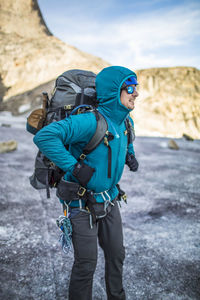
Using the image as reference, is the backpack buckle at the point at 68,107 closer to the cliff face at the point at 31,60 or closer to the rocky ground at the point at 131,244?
the rocky ground at the point at 131,244

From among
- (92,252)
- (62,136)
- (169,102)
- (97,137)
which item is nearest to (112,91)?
(97,137)

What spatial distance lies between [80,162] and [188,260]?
2.27 m

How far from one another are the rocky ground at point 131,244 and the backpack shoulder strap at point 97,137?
1.60m

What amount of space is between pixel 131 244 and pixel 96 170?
6.65 ft

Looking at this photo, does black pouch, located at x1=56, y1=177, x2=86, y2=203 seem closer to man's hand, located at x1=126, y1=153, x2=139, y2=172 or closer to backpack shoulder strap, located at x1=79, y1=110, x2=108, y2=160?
backpack shoulder strap, located at x1=79, y1=110, x2=108, y2=160

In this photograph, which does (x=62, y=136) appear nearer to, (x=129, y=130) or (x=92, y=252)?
(x=129, y=130)

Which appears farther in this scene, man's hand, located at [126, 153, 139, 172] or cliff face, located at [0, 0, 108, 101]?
cliff face, located at [0, 0, 108, 101]

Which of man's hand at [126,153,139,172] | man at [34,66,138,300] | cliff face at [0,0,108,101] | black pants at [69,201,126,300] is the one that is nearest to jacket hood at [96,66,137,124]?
man at [34,66,138,300]

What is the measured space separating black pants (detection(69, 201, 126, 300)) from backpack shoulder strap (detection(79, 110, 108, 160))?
18.5 inches

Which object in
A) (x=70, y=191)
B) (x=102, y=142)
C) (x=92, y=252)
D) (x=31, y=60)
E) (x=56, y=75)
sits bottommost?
(x=92, y=252)

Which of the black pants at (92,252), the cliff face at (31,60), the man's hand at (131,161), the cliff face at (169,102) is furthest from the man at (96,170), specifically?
the cliff face at (31,60)

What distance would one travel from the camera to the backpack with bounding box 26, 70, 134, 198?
2004mm

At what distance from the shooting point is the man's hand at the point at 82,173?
1.84 m

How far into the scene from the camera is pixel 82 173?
1.85m
